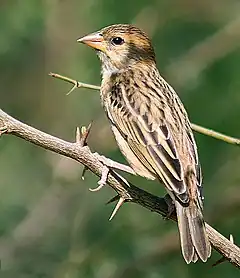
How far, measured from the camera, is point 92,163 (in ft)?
13.9

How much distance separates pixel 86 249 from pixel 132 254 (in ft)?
1.06

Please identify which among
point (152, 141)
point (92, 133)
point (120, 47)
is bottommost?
point (152, 141)

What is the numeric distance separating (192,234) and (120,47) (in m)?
1.67

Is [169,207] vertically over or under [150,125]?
under

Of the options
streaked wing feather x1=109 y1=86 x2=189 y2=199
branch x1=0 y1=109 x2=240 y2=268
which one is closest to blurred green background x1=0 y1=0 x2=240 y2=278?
streaked wing feather x1=109 y1=86 x2=189 y2=199

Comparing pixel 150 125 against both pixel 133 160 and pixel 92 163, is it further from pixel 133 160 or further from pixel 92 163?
pixel 92 163

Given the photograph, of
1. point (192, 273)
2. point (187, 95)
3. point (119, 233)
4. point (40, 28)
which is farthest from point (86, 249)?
point (40, 28)

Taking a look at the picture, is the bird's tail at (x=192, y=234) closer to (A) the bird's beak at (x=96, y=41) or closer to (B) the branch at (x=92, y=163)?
(B) the branch at (x=92, y=163)

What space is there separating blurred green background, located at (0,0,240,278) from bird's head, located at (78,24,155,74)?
1.00m

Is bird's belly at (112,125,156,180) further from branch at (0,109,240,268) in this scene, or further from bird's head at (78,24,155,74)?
bird's head at (78,24,155,74)

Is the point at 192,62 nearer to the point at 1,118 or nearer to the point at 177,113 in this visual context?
the point at 177,113

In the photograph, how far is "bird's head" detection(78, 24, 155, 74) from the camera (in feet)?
18.6

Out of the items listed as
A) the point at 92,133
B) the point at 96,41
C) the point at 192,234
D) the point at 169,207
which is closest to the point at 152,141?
the point at 169,207

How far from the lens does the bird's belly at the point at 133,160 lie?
191 inches
